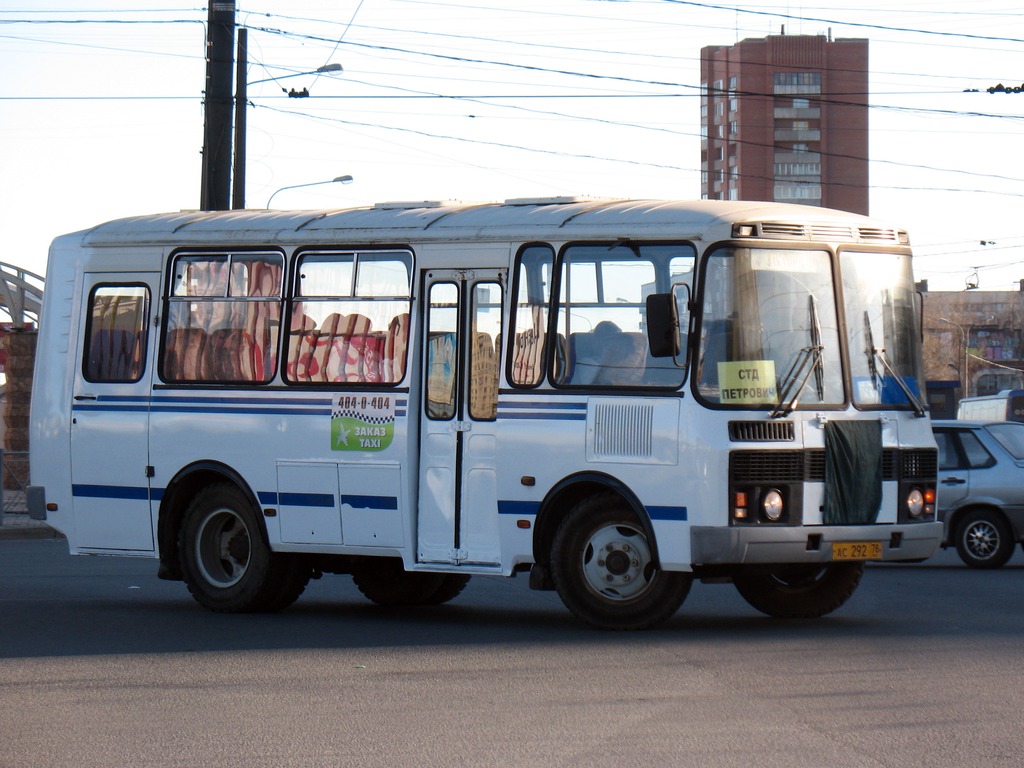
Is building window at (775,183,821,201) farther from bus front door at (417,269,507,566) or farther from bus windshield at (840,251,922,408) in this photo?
bus front door at (417,269,507,566)

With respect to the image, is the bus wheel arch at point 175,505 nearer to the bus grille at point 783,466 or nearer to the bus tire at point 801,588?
the bus tire at point 801,588

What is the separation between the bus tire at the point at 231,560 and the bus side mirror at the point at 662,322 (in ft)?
12.2

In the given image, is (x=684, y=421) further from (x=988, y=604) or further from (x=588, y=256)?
(x=988, y=604)

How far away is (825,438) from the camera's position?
11.8 metres

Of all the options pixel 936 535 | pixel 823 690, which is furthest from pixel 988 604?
pixel 823 690

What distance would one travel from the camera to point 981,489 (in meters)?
19.8

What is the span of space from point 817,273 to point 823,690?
3781mm

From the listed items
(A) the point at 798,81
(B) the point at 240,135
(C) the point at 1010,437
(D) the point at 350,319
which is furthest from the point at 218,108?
(A) the point at 798,81

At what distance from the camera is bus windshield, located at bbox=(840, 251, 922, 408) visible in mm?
12156

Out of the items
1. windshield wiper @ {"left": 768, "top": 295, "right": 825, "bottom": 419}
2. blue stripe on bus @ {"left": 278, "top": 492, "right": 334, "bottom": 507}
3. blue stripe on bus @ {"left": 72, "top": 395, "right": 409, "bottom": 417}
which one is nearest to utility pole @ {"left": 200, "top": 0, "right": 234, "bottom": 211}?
blue stripe on bus @ {"left": 72, "top": 395, "right": 409, "bottom": 417}

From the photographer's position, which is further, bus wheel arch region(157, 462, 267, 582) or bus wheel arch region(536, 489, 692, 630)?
bus wheel arch region(157, 462, 267, 582)

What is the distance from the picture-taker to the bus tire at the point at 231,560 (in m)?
13.6

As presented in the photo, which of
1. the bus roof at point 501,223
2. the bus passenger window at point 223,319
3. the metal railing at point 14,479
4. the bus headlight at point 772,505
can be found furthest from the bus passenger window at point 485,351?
the metal railing at point 14,479

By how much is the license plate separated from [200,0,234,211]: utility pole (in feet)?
44.5
